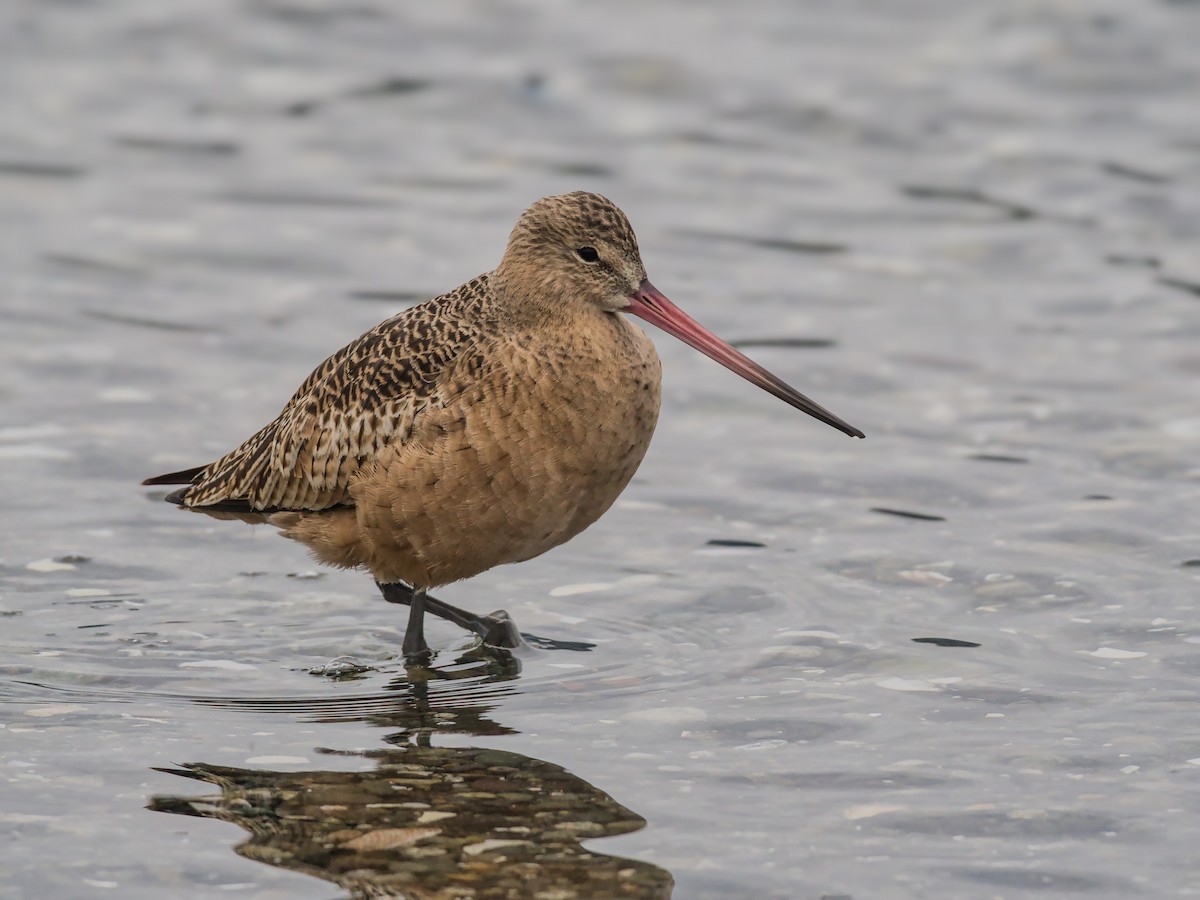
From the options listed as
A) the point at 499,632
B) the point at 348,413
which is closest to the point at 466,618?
the point at 499,632

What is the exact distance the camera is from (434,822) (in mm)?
6238

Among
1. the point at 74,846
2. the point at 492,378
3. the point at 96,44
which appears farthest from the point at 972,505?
the point at 96,44

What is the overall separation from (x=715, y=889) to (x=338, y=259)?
7.85m

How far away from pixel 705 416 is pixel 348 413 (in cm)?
328

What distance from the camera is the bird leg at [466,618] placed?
775 centimetres

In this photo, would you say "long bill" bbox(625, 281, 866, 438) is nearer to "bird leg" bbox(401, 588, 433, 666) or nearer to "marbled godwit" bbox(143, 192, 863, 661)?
"marbled godwit" bbox(143, 192, 863, 661)

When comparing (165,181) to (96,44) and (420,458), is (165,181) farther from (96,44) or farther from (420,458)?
(420,458)

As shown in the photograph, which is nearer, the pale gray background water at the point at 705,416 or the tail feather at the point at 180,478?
the pale gray background water at the point at 705,416

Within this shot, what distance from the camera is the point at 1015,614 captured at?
8.06m

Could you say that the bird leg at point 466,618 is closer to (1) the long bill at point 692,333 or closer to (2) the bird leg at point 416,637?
(2) the bird leg at point 416,637

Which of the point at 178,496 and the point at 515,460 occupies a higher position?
the point at 515,460

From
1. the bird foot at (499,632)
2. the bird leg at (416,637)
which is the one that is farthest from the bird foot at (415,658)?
the bird foot at (499,632)

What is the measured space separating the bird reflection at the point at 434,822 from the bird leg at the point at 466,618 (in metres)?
0.73

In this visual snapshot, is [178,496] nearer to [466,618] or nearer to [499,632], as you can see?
[466,618]
